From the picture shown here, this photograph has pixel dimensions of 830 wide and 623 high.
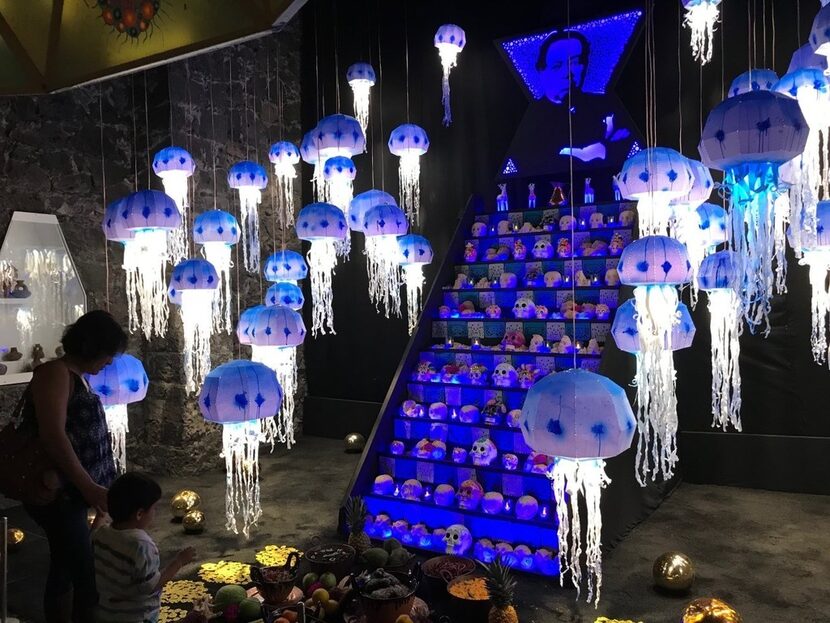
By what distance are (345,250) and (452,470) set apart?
3.57 metres

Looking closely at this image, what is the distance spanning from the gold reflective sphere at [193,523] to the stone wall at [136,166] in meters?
1.85

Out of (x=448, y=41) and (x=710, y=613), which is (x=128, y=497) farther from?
(x=448, y=41)

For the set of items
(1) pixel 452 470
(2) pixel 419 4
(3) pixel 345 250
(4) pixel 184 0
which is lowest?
(1) pixel 452 470

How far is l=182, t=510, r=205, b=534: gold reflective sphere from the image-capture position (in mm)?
4988

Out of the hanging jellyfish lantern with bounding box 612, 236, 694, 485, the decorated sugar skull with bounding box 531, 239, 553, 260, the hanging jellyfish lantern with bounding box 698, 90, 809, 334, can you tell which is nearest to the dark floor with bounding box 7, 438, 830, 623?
the hanging jellyfish lantern with bounding box 612, 236, 694, 485

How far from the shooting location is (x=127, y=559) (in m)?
2.21

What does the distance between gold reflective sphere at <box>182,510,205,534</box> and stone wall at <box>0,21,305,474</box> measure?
1.85m

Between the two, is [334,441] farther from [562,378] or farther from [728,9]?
[728,9]

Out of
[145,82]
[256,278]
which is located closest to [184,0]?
[145,82]

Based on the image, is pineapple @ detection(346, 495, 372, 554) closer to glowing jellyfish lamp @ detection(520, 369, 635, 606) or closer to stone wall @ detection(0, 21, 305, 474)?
glowing jellyfish lamp @ detection(520, 369, 635, 606)

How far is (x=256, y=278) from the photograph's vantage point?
8.00 meters

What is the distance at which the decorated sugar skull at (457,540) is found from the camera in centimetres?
442

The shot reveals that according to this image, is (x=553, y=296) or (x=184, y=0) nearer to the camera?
(x=184, y=0)

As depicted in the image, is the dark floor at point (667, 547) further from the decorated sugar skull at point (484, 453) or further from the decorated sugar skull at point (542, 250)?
the decorated sugar skull at point (542, 250)
